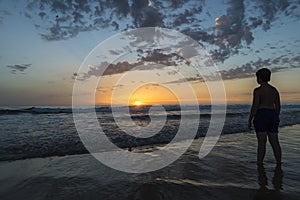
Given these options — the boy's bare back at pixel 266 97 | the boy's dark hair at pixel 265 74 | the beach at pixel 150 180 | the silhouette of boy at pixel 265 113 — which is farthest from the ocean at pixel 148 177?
the boy's dark hair at pixel 265 74

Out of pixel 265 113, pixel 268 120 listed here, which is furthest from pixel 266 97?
pixel 268 120

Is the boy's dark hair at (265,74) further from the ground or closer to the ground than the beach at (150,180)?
further from the ground

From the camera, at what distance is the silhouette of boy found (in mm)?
4879

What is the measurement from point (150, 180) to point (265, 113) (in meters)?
2.89

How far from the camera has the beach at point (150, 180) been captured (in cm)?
356

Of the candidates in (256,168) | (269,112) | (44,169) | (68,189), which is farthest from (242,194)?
(44,169)

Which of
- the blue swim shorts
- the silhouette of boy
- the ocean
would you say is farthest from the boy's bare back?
the ocean

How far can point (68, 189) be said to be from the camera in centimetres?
388

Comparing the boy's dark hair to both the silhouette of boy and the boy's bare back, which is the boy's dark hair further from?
the boy's bare back

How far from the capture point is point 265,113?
488 cm

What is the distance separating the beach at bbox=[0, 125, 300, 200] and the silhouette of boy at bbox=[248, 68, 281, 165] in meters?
0.59

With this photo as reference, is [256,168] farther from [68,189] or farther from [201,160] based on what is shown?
[68,189]

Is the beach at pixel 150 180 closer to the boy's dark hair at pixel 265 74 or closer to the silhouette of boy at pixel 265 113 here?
the silhouette of boy at pixel 265 113

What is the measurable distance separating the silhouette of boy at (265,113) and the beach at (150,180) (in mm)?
588
